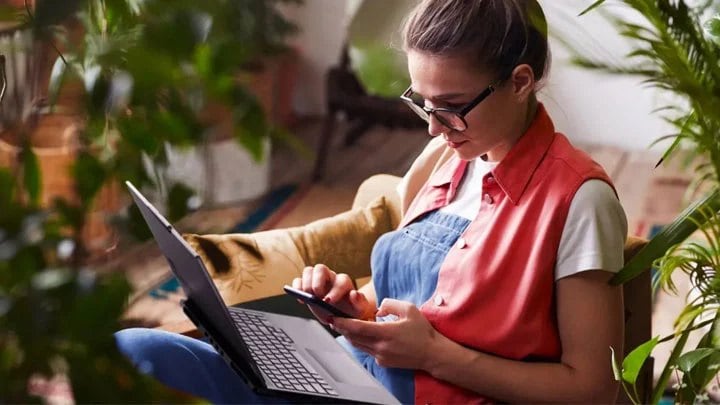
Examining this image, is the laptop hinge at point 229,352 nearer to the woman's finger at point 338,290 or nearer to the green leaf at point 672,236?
the woman's finger at point 338,290

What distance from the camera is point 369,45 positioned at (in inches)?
61.0

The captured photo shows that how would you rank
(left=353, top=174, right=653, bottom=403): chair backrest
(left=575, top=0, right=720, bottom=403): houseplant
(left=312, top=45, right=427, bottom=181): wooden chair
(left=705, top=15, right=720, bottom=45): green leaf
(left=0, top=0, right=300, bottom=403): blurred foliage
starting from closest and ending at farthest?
(left=0, top=0, right=300, bottom=403): blurred foliage < (left=575, top=0, right=720, bottom=403): houseplant < (left=705, top=15, right=720, bottom=45): green leaf < (left=353, top=174, right=653, bottom=403): chair backrest < (left=312, top=45, right=427, bottom=181): wooden chair

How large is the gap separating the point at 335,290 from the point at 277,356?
0.13m

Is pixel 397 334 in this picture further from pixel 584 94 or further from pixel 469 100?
pixel 584 94

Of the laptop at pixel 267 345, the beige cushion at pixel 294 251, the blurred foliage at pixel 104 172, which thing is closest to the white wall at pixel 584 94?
the beige cushion at pixel 294 251

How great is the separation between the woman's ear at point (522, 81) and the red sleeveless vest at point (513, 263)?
0.23 ft

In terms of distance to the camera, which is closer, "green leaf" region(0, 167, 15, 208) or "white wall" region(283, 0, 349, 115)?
"green leaf" region(0, 167, 15, 208)

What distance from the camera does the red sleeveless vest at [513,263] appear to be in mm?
1527

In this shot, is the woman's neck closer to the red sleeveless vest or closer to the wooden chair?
the red sleeveless vest

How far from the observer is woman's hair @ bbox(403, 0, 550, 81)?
1542 mm

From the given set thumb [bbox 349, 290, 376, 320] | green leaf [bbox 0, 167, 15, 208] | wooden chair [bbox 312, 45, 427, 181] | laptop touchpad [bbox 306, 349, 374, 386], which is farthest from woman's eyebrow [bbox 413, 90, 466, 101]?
wooden chair [bbox 312, 45, 427, 181]

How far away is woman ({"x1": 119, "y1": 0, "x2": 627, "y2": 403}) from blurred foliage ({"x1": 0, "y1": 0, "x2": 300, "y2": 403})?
2.55 ft

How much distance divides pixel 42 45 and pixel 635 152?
15.1 feet

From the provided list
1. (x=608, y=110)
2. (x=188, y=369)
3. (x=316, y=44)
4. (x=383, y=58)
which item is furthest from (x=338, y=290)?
(x=608, y=110)
